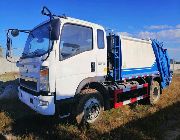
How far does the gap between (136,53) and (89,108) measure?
11.2 feet

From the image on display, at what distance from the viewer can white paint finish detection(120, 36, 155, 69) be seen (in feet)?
29.6

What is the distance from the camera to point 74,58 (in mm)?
7000

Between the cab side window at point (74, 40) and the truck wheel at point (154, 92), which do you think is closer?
the cab side window at point (74, 40)

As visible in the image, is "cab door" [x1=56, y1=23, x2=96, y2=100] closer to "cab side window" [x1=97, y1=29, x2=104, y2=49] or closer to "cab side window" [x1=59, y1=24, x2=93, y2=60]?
"cab side window" [x1=59, y1=24, x2=93, y2=60]

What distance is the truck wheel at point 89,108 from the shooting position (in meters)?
6.97

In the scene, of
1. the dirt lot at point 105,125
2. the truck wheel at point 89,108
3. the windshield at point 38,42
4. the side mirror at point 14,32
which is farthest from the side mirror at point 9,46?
the truck wheel at point 89,108

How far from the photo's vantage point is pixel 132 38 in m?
9.61

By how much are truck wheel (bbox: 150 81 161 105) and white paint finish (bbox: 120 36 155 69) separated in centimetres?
82

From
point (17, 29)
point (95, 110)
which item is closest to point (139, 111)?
point (95, 110)

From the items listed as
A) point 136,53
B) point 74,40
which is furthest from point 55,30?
point 136,53

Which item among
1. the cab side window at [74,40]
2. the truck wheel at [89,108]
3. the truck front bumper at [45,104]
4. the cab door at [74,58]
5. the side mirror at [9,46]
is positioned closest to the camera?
the truck front bumper at [45,104]

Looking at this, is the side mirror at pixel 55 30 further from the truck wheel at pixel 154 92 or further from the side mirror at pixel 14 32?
the truck wheel at pixel 154 92

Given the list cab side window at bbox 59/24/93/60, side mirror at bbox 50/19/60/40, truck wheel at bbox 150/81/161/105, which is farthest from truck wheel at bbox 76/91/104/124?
truck wheel at bbox 150/81/161/105

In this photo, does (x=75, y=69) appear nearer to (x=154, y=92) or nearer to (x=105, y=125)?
(x=105, y=125)
